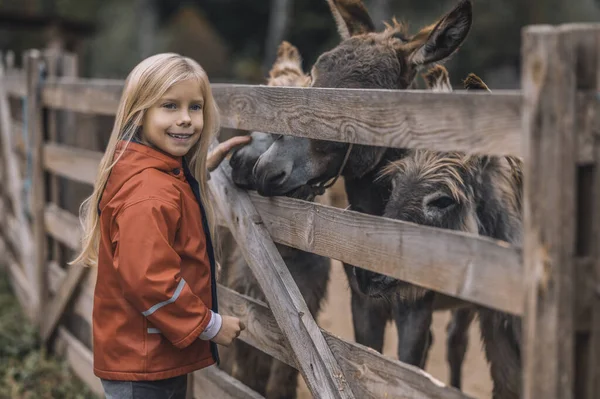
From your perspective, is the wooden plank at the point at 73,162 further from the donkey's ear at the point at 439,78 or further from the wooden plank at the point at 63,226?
the donkey's ear at the point at 439,78

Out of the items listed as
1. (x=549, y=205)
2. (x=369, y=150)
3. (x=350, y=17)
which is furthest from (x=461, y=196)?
(x=549, y=205)

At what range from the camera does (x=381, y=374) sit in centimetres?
244

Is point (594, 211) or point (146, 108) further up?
point (146, 108)

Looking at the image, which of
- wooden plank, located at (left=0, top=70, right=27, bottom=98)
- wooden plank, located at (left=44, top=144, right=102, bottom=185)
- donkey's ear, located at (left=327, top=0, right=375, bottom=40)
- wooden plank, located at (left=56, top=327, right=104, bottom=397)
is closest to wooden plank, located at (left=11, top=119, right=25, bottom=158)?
wooden plank, located at (left=0, top=70, right=27, bottom=98)

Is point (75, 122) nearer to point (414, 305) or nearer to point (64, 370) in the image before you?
point (64, 370)

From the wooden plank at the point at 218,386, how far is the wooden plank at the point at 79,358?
130 centimetres

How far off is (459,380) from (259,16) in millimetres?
27828

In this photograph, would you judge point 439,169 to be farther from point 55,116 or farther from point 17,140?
point 17,140

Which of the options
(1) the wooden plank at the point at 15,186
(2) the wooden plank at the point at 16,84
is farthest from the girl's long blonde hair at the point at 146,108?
(2) the wooden plank at the point at 16,84

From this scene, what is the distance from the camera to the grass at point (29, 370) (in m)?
5.09

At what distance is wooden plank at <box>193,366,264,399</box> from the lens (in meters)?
3.35

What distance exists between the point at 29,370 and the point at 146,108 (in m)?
3.43

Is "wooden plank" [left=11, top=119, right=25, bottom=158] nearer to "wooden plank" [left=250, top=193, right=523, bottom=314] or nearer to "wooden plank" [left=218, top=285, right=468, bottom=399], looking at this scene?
"wooden plank" [left=218, top=285, right=468, bottom=399]

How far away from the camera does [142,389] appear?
273cm
